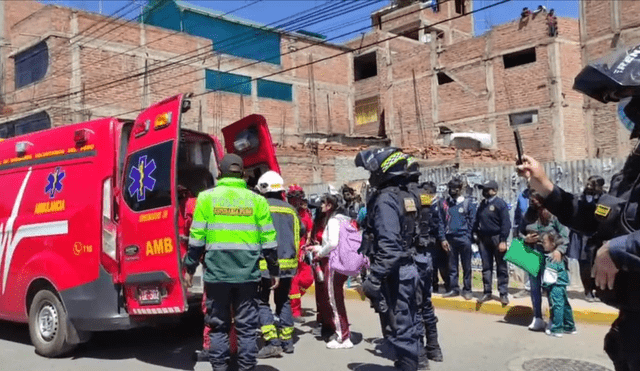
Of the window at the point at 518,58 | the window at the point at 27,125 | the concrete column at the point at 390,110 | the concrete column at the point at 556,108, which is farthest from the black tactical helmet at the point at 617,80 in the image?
the concrete column at the point at 390,110

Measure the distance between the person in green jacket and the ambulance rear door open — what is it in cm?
44

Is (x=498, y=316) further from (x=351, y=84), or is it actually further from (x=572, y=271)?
(x=351, y=84)

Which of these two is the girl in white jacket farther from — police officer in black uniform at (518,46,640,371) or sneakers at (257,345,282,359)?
police officer in black uniform at (518,46,640,371)

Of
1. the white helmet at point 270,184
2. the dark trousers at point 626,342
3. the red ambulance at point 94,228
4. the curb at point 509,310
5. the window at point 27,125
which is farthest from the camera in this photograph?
the window at point 27,125

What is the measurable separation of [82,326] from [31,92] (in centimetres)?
2521

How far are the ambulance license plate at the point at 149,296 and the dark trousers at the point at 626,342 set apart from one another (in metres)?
3.91

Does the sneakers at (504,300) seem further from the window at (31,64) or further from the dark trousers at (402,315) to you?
the window at (31,64)

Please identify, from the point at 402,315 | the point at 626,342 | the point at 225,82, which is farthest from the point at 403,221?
the point at 225,82

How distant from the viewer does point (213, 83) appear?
32531 millimetres

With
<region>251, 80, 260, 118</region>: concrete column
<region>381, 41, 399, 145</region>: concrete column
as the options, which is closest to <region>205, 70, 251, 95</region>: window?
<region>251, 80, 260, 118</region>: concrete column

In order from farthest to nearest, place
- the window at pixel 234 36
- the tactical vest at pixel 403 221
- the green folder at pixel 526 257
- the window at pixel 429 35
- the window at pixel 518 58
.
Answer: the window at pixel 429 35
the window at pixel 234 36
the window at pixel 518 58
the green folder at pixel 526 257
the tactical vest at pixel 403 221

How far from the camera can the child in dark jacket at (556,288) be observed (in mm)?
6605

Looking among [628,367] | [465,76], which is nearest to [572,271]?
[628,367]

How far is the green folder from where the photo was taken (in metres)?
6.90
